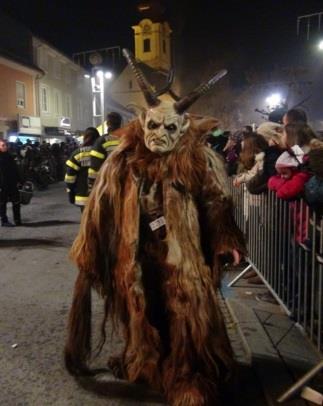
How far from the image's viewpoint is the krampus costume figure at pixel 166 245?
310cm

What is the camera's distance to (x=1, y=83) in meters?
28.3

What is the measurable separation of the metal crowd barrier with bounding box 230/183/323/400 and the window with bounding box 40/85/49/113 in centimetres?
3079

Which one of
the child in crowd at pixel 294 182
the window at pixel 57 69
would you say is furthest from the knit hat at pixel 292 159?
the window at pixel 57 69

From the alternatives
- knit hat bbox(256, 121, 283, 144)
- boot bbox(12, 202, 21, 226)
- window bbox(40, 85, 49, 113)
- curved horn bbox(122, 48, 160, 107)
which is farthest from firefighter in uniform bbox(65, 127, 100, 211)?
window bbox(40, 85, 49, 113)

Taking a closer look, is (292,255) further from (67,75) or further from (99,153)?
(67,75)

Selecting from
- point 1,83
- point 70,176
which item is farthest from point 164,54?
point 70,176

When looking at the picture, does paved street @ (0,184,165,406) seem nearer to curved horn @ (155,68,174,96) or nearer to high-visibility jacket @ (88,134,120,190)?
high-visibility jacket @ (88,134,120,190)

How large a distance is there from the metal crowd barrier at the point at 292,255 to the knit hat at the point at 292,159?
0.32 meters

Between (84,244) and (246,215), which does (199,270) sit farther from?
A: (246,215)

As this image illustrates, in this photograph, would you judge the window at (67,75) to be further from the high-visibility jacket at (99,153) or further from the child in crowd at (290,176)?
the child in crowd at (290,176)

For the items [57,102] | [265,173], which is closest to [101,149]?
[265,173]

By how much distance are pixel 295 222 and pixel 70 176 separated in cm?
431

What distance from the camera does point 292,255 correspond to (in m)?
4.43

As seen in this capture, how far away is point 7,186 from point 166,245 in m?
8.25
